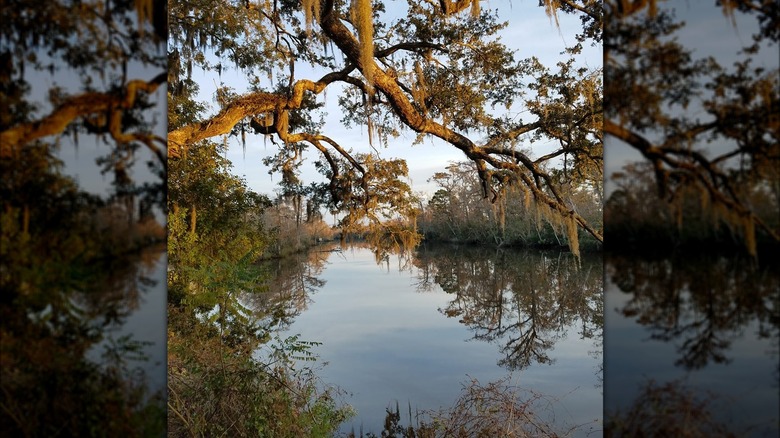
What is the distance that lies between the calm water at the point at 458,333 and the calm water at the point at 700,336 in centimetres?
781

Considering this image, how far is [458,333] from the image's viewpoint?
53.1 feet

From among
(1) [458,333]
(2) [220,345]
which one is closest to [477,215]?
(1) [458,333]

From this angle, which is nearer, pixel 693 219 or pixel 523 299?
pixel 693 219

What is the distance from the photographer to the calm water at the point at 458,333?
1146 centimetres

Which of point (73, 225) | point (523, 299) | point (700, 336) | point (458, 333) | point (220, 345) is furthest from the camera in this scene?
point (458, 333)

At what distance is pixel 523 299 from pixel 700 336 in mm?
15678

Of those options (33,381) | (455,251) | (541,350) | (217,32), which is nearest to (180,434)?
(33,381)

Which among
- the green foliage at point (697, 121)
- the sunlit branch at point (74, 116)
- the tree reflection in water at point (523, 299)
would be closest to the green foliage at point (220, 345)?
the sunlit branch at point (74, 116)

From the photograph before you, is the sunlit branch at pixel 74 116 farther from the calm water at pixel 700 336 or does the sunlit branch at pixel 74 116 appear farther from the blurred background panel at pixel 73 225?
the calm water at pixel 700 336

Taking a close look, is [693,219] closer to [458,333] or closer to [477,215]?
[458,333]

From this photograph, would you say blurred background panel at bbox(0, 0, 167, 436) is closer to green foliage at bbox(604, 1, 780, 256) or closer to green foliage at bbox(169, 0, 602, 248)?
green foliage at bbox(604, 1, 780, 256)

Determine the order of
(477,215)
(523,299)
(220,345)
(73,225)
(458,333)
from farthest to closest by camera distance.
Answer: (477,215) → (458,333) → (523,299) → (220,345) → (73,225)

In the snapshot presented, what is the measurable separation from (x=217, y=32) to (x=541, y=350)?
408 inches

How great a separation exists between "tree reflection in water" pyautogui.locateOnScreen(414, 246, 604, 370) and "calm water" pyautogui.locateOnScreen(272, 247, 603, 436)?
40mm
